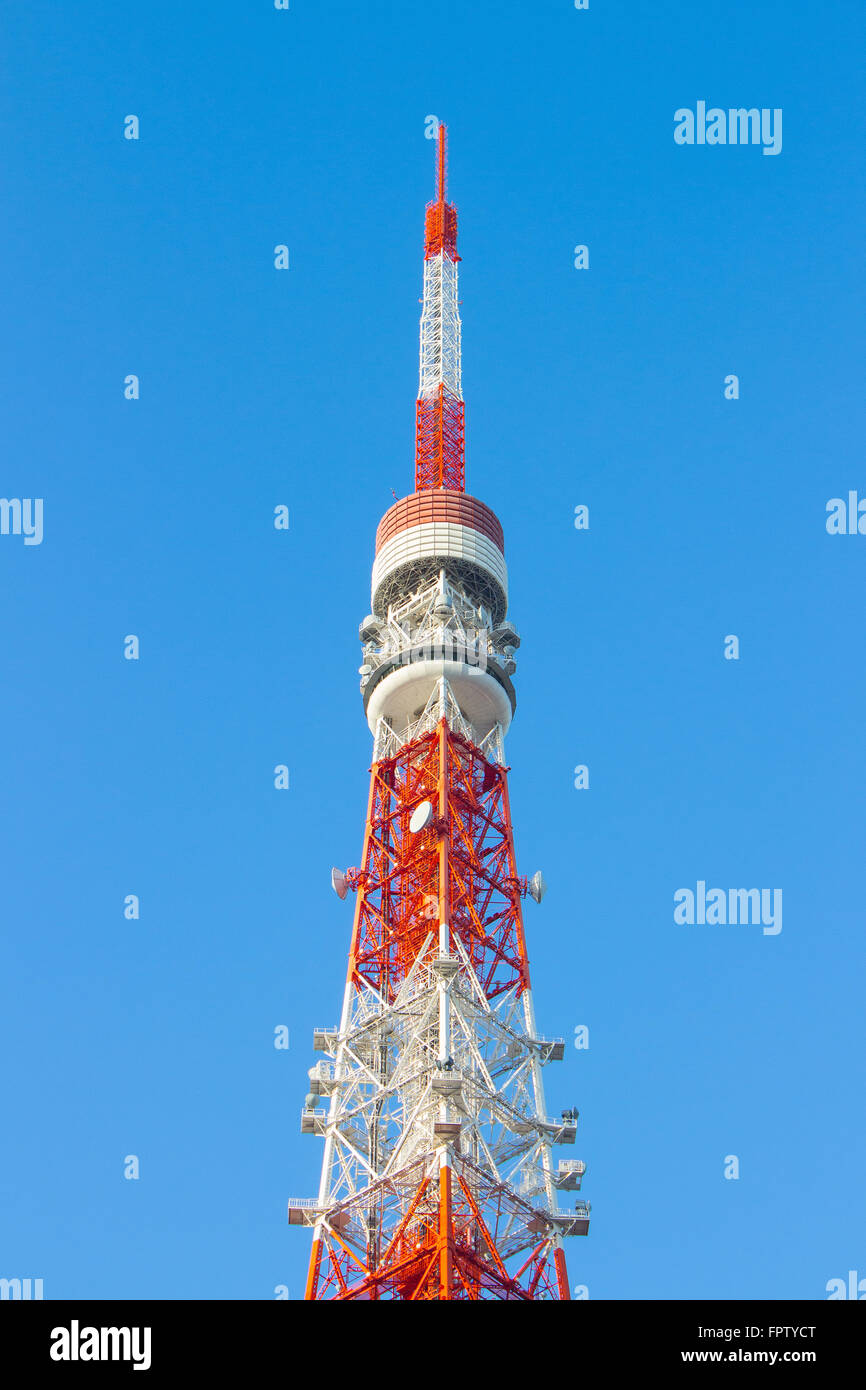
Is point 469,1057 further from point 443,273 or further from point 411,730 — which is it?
point 443,273

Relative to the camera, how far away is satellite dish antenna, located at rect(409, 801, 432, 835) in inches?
3415

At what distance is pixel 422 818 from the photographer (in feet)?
285

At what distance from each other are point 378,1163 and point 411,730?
24.8 metres

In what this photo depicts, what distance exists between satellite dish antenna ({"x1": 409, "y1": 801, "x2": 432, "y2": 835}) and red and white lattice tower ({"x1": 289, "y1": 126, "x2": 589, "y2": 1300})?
0.11 metres

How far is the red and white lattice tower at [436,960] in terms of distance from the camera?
7225 centimetres

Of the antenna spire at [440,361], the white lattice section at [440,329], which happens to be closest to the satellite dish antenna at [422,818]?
the antenna spire at [440,361]

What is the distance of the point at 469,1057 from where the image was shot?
7906 centimetres

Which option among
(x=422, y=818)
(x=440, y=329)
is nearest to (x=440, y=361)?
(x=440, y=329)

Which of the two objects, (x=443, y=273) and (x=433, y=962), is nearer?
(x=433, y=962)

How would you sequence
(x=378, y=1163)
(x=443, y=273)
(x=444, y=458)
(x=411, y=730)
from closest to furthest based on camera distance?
1. (x=378, y=1163)
2. (x=411, y=730)
3. (x=444, y=458)
4. (x=443, y=273)

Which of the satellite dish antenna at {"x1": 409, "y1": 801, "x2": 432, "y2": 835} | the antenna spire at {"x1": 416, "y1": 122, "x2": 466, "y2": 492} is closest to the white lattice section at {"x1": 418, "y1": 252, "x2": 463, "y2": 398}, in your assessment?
the antenna spire at {"x1": 416, "y1": 122, "x2": 466, "y2": 492}

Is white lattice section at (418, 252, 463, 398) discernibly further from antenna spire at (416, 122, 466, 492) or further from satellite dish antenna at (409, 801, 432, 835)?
satellite dish antenna at (409, 801, 432, 835)
